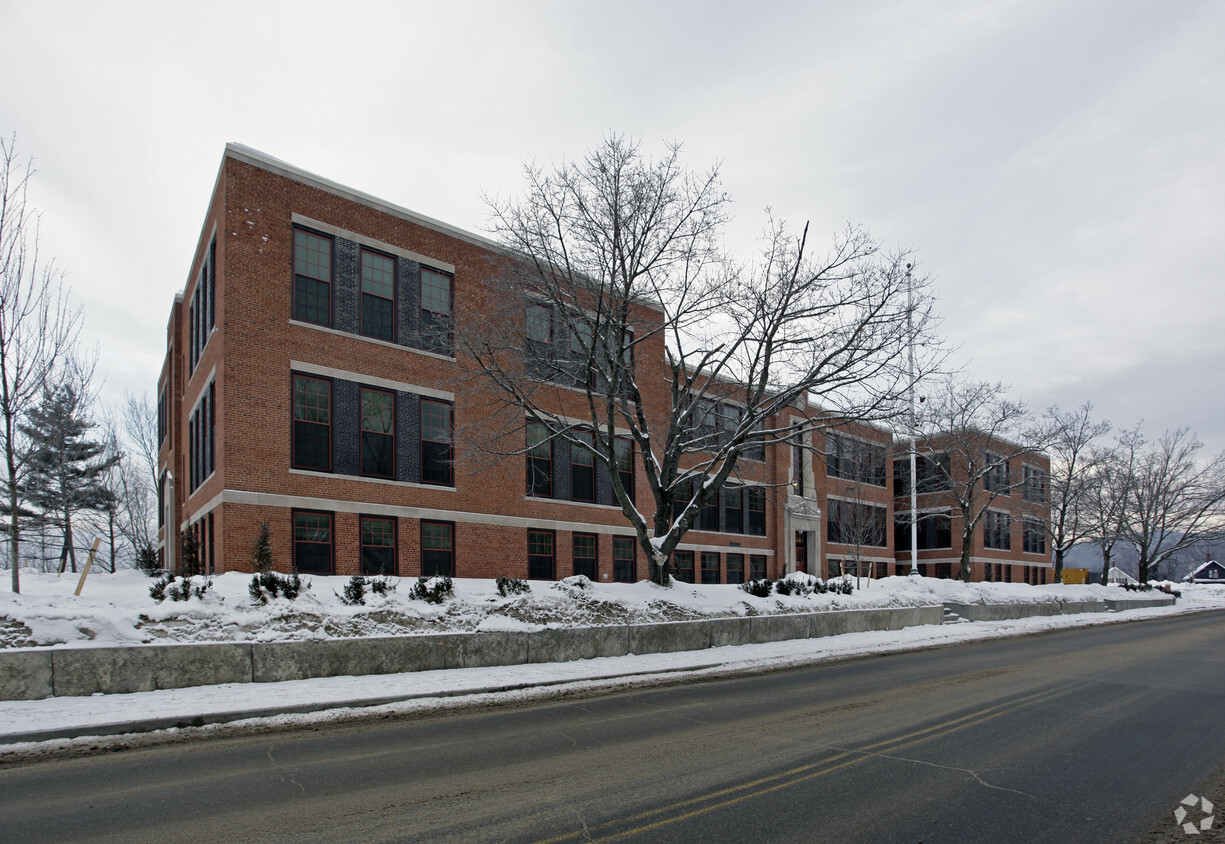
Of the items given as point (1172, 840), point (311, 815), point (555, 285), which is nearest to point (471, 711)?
point (311, 815)

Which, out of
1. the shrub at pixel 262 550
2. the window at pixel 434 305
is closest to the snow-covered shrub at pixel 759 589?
the window at pixel 434 305

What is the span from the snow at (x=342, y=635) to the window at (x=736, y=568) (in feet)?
58.0

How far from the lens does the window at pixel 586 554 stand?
28.9 meters

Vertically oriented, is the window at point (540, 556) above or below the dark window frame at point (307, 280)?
below

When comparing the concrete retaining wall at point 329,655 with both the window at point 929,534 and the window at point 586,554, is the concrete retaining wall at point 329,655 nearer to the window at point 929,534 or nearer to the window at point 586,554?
the window at point 586,554

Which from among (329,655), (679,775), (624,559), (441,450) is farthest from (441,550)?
(679,775)

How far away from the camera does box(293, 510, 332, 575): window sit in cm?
2148

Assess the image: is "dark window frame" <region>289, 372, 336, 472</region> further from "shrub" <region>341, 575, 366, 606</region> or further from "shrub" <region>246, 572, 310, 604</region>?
"shrub" <region>341, 575, 366, 606</region>

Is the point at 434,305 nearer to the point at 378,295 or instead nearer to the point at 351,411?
the point at 378,295

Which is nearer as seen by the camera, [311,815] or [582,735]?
[311,815]

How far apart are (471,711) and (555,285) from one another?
11.5 metres

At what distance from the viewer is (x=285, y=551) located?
68.8 ft

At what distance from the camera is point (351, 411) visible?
23.0 m

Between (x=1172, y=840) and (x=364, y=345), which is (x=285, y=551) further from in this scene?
(x=1172, y=840)
